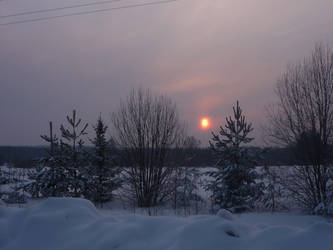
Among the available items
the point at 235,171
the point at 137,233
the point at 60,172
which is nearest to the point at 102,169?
the point at 60,172

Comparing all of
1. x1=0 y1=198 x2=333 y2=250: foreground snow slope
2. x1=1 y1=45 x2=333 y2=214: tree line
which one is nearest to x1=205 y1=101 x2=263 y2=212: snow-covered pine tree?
x1=1 y1=45 x2=333 y2=214: tree line

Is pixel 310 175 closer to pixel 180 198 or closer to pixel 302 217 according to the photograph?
pixel 302 217

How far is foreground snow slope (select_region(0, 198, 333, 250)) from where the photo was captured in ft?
10.3

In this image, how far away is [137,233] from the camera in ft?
12.0

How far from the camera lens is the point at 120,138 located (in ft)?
51.2

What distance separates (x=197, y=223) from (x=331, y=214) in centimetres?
893

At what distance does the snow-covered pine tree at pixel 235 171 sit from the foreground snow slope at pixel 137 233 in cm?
812

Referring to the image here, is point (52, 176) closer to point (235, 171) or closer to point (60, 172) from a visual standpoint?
point (60, 172)

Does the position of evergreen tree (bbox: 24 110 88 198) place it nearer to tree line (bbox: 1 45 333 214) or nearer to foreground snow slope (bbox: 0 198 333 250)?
tree line (bbox: 1 45 333 214)

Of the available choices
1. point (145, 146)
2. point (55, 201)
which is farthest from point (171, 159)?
point (55, 201)

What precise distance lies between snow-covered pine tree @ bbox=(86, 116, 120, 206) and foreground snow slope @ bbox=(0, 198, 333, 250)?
13.8 metres

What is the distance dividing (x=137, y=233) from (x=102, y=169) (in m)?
15.8

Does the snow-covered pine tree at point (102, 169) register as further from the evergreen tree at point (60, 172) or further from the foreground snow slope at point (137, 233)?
the foreground snow slope at point (137, 233)

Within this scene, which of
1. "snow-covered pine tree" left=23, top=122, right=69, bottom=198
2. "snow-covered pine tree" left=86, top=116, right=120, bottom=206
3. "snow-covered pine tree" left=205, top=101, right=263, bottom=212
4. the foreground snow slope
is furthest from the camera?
"snow-covered pine tree" left=86, top=116, right=120, bottom=206
